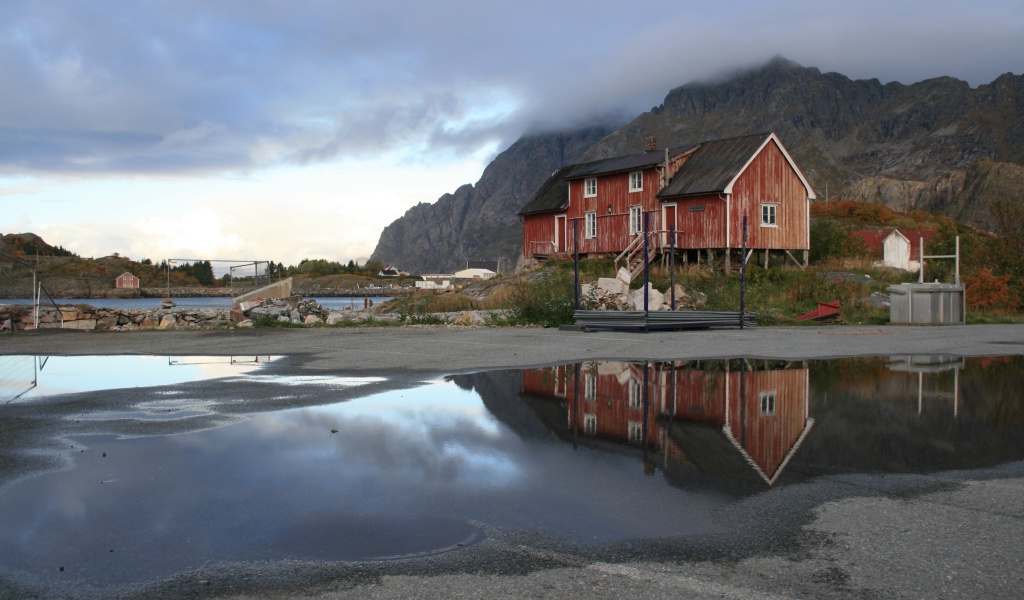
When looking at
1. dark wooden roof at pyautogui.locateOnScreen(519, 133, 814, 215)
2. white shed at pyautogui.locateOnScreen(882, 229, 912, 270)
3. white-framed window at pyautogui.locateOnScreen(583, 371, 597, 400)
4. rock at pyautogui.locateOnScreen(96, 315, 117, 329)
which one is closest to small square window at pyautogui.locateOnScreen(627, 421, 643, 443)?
white-framed window at pyautogui.locateOnScreen(583, 371, 597, 400)

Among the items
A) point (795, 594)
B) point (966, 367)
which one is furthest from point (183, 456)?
point (966, 367)

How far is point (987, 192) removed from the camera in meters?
158

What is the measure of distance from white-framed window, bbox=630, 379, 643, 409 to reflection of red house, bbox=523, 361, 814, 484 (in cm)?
1

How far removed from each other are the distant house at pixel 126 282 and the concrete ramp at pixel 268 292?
230ft

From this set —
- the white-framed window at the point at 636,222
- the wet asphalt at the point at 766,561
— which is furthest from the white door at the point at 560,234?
the wet asphalt at the point at 766,561

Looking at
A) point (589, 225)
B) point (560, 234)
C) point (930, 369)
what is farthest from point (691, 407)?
point (560, 234)

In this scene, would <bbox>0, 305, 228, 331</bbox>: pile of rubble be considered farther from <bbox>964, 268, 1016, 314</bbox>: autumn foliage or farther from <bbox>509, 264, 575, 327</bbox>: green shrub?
<bbox>964, 268, 1016, 314</bbox>: autumn foliage

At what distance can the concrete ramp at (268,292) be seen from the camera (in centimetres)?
4088

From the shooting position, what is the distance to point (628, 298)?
2905 centimetres

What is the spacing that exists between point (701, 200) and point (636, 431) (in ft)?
107

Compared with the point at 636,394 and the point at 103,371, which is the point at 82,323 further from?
the point at 636,394

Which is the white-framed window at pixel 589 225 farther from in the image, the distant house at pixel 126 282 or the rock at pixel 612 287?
the distant house at pixel 126 282

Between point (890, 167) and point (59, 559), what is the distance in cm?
20792

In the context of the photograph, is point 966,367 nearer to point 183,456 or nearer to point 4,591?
point 183,456
